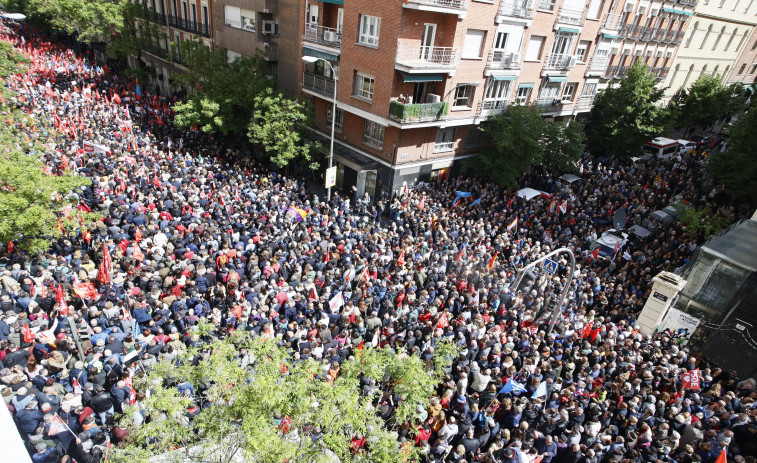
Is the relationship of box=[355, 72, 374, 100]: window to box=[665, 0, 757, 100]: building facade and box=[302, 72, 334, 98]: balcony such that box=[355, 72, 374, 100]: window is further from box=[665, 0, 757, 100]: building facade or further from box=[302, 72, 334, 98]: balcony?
box=[665, 0, 757, 100]: building facade

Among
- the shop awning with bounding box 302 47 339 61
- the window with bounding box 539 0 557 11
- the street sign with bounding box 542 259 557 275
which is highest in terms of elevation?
the window with bounding box 539 0 557 11

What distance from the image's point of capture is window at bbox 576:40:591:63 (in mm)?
29042

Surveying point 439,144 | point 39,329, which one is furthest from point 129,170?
point 439,144

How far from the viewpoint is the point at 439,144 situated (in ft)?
80.4

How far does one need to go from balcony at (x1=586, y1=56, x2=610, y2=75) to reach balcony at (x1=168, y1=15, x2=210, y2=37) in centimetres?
2836

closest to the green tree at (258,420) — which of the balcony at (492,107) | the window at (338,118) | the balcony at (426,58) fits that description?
the balcony at (426,58)

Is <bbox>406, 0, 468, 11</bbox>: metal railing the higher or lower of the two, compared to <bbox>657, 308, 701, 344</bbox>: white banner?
higher

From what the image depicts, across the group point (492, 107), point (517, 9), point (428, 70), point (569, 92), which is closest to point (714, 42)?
point (569, 92)

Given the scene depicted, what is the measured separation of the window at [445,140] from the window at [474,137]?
1.24 m

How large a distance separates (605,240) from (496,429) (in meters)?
13.0

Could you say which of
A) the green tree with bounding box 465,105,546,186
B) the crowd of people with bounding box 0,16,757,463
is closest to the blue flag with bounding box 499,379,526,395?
the crowd of people with bounding box 0,16,757,463

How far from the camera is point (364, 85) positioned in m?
22.9

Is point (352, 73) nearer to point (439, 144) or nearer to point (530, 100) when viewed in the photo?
point (439, 144)

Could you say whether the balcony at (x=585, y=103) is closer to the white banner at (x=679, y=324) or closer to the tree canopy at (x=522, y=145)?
the tree canopy at (x=522, y=145)
